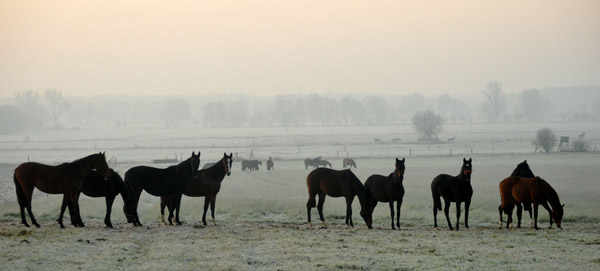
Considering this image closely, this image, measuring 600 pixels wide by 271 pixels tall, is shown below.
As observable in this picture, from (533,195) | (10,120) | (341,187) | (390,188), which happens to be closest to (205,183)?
(341,187)

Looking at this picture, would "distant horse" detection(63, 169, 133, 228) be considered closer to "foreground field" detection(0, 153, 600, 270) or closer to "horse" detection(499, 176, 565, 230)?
"foreground field" detection(0, 153, 600, 270)

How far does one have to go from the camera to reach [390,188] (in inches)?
703

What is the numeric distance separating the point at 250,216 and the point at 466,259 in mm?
10651

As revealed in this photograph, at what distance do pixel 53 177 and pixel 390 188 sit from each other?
32.3ft

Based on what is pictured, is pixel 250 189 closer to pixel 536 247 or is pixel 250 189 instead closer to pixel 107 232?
pixel 107 232

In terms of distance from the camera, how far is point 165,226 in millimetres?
17531

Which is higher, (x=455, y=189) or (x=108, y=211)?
(x=455, y=189)

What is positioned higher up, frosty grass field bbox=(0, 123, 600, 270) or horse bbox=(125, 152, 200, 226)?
horse bbox=(125, 152, 200, 226)

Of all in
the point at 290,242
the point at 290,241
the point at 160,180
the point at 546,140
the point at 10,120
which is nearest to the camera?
the point at 290,242

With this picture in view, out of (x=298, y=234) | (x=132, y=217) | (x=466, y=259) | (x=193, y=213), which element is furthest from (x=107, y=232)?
(x=466, y=259)

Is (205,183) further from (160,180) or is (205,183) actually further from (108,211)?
(108,211)

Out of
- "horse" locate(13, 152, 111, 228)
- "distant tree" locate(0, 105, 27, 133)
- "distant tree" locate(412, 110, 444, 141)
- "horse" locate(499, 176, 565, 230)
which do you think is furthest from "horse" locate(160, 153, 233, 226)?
"distant tree" locate(0, 105, 27, 133)

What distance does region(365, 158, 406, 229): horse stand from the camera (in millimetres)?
17531

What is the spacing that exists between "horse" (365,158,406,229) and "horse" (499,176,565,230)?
3.12 meters
